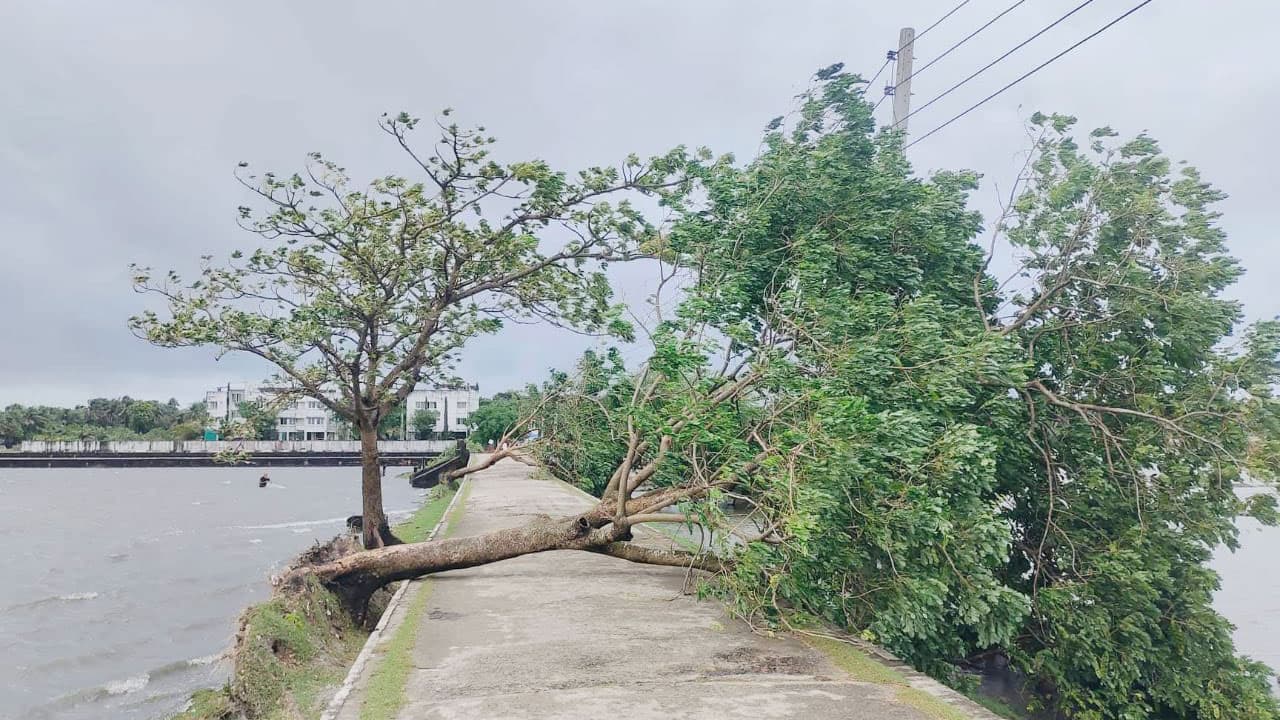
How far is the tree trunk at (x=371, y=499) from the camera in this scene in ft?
45.2

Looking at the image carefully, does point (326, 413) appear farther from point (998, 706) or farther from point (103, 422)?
point (998, 706)

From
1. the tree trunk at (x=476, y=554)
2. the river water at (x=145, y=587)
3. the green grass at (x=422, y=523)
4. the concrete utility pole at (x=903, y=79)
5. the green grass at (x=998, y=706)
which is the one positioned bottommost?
the green grass at (x=998, y=706)

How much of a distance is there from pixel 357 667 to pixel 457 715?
1733 mm

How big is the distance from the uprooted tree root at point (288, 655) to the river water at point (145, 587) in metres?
1.82

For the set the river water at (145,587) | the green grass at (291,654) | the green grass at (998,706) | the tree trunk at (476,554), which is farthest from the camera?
the river water at (145,587)

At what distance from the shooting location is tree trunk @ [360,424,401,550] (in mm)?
13773

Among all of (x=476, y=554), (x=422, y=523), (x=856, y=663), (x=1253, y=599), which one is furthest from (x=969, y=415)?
(x=1253, y=599)

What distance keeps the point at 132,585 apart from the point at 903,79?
63.8 ft

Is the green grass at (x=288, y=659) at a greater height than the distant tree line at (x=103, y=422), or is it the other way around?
the distant tree line at (x=103, y=422)

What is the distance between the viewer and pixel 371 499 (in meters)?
13.9

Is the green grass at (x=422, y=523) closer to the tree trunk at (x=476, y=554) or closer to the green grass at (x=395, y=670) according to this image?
the tree trunk at (x=476, y=554)

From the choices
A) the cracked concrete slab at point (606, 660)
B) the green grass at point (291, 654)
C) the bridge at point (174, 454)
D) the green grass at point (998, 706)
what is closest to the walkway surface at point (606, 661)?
the cracked concrete slab at point (606, 660)

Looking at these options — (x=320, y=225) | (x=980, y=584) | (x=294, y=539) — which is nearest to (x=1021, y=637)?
(x=980, y=584)

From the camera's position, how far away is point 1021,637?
10867 mm
